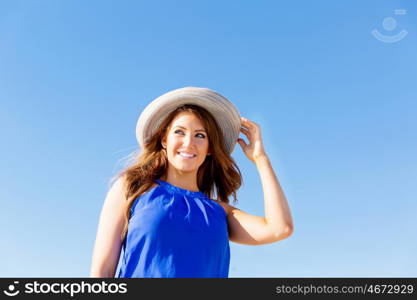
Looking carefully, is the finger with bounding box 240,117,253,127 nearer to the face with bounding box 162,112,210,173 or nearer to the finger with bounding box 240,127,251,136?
the finger with bounding box 240,127,251,136

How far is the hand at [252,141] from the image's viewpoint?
197 inches

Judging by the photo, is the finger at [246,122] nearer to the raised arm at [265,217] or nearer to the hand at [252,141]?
the hand at [252,141]

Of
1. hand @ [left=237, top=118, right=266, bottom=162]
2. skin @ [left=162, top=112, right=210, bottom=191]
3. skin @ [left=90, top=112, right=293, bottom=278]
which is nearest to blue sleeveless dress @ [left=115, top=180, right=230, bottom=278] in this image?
skin @ [left=90, top=112, right=293, bottom=278]

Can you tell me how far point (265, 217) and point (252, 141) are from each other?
776 mm

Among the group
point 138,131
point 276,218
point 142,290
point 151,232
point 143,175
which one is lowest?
point 142,290

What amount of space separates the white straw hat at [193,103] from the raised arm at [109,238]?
2.70ft

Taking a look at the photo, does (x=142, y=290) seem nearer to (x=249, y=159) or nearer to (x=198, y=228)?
(x=198, y=228)

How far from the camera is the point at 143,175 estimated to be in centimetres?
479

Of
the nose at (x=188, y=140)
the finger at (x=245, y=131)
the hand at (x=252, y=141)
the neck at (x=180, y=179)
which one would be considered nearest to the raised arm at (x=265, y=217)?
the hand at (x=252, y=141)

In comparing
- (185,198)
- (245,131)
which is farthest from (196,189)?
(245,131)

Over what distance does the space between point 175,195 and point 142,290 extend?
3.02ft

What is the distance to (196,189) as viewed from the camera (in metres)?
5.04

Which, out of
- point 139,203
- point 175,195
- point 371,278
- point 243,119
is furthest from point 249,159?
point 371,278

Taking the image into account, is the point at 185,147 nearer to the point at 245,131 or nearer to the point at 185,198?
the point at 185,198
